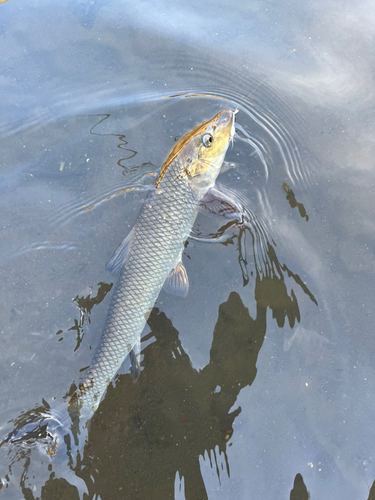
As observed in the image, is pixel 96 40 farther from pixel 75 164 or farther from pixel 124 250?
pixel 124 250

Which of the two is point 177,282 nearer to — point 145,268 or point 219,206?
point 145,268

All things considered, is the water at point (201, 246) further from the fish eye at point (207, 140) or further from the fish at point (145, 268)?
the fish eye at point (207, 140)

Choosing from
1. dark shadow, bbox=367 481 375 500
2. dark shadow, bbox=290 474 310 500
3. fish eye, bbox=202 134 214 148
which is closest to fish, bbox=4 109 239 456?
fish eye, bbox=202 134 214 148

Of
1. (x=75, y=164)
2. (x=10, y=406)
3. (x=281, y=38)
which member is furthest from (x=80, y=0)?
(x=10, y=406)

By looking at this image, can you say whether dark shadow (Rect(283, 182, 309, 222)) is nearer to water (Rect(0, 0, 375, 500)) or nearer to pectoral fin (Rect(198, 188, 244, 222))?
water (Rect(0, 0, 375, 500))

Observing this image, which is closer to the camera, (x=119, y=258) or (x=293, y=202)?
(x=119, y=258)

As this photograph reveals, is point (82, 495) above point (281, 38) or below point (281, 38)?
below

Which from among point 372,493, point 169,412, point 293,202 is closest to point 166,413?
point 169,412
